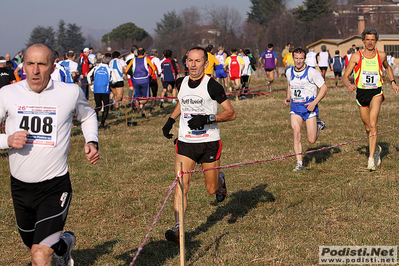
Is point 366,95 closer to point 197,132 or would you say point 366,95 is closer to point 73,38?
point 197,132

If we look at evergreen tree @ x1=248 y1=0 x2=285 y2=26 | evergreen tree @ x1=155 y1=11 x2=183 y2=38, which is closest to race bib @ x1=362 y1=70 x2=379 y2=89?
evergreen tree @ x1=248 y1=0 x2=285 y2=26

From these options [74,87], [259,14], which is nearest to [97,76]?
[74,87]

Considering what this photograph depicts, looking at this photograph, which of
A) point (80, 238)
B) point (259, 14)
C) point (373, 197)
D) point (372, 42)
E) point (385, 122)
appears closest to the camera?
point (80, 238)

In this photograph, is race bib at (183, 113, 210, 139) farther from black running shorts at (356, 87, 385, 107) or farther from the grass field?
black running shorts at (356, 87, 385, 107)

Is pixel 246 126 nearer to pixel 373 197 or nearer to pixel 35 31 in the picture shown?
pixel 373 197

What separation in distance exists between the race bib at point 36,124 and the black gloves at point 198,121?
195cm

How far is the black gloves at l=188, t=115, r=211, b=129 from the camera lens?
19.1ft

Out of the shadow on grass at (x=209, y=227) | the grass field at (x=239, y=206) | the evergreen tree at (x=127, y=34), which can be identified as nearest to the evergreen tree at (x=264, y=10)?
the evergreen tree at (x=127, y=34)

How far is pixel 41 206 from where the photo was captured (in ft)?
14.0

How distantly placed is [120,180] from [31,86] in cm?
546

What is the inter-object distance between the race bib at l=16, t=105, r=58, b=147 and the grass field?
2.01 meters

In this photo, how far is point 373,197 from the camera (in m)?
7.62
